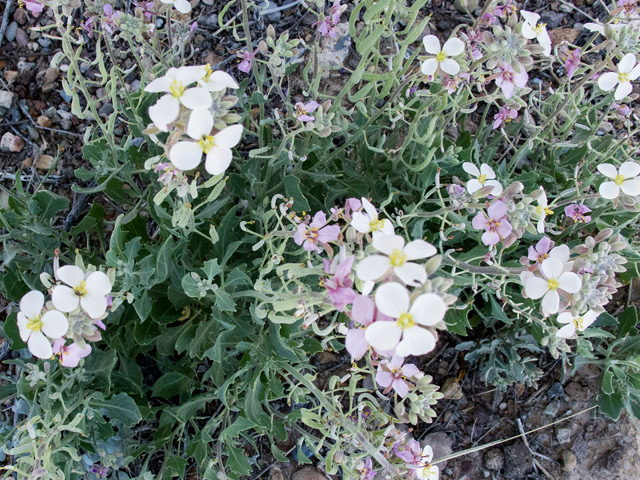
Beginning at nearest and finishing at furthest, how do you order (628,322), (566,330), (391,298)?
(391,298) < (566,330) < (628,322)

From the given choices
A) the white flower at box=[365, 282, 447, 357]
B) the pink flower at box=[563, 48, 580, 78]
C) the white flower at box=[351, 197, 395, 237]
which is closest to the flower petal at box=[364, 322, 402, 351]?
the white flower at box=[365, 282, 447, 357]

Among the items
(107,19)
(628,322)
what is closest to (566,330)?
(628,322)

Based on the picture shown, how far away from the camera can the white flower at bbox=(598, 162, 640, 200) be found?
1.76m

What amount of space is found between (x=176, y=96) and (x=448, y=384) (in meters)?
2.05

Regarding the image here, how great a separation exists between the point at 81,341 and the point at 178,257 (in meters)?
0.71

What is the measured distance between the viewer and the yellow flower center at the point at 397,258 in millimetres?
1192

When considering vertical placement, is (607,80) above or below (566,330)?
above

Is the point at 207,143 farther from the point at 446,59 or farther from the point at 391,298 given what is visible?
the point at 446,59

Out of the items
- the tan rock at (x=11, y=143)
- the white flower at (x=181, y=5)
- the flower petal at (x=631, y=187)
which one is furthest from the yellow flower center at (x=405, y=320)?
the tan rock at (x=11, y=143)

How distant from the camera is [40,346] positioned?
1433 mm

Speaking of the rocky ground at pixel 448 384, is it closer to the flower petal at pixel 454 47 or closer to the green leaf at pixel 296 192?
the green leaf at pixel 296 192

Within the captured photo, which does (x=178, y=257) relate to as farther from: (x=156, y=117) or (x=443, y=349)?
(x=443, y=349)

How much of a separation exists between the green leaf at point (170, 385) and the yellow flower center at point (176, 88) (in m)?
1.29

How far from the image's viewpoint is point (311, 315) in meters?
1.47
